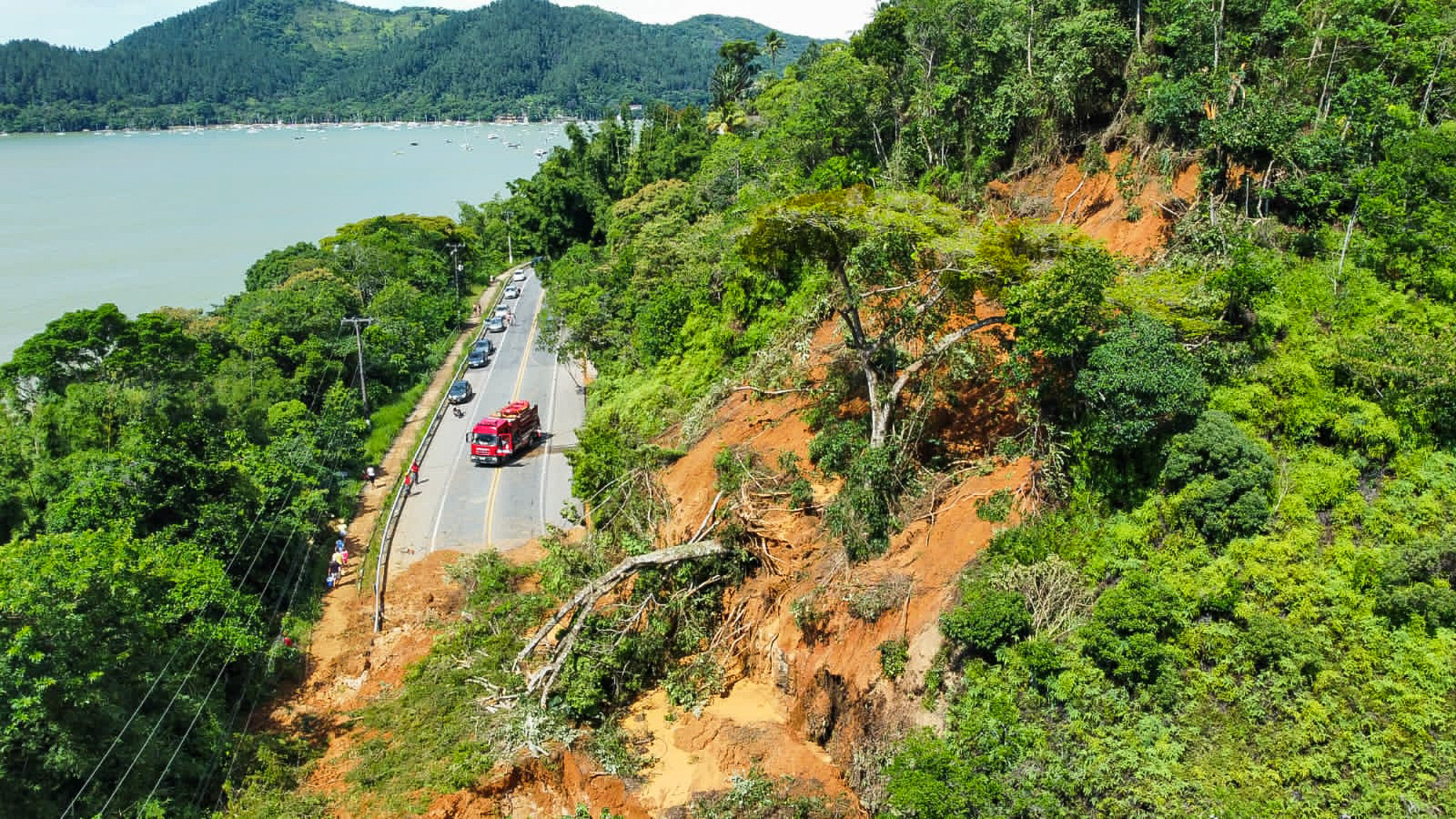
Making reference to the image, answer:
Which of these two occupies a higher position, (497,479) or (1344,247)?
(1344,247)

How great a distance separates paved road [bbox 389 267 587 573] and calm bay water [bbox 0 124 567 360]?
126 feet

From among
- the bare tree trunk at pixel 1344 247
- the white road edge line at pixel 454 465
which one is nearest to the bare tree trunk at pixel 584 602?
the white road edge line at pixel 454 465

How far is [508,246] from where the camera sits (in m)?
84.5

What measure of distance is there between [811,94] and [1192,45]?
18.8 metres

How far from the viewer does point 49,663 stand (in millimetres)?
15969

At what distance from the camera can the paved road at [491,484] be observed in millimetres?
29922

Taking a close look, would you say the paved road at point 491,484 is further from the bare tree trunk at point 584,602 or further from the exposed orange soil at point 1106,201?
the exposed orange soil at point 1106,201

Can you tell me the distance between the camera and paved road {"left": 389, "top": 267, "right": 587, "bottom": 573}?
29922mm

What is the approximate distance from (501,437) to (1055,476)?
23858 mm

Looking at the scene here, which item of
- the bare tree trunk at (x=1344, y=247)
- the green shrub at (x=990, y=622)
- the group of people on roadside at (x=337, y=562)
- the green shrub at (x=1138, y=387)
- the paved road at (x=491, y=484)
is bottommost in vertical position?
the group of people on roadside at (x=337, y=562)

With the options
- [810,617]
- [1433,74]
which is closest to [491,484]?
[810,617]

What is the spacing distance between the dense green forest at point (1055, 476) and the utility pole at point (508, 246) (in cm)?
5321

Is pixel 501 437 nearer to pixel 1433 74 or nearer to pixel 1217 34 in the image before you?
pixel 1217 34

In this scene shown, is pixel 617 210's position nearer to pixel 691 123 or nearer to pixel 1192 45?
pixel 691 123
